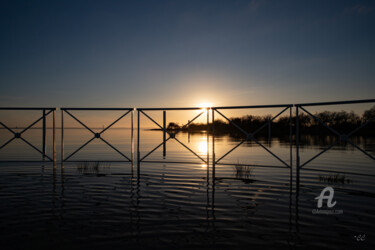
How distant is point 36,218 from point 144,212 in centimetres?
181

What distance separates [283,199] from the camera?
5.91 meters

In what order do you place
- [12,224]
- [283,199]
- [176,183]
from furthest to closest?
[176,183] < [283,199] < [12,224]

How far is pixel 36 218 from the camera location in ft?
14.8

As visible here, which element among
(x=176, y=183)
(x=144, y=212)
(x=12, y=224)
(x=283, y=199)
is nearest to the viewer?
(x=12, y=224)

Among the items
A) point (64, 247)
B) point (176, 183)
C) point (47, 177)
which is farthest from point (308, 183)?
point (47, 177)

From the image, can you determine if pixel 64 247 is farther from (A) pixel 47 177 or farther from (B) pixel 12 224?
(A) pixel 47 177

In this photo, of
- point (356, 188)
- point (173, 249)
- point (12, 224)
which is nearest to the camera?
point (173, 249)

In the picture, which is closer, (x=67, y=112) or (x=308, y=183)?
Result: (x=308, y=183)

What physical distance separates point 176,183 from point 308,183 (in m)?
3.88

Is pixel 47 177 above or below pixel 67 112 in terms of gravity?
below

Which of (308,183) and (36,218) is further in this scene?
(308,183)

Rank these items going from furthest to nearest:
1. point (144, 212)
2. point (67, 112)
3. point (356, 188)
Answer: point (67, 112), point (356, 188), point (144, 212)

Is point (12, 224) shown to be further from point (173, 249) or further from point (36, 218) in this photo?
point (173, 249)

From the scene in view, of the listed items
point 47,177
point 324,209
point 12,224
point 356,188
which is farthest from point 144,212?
point 356,188
